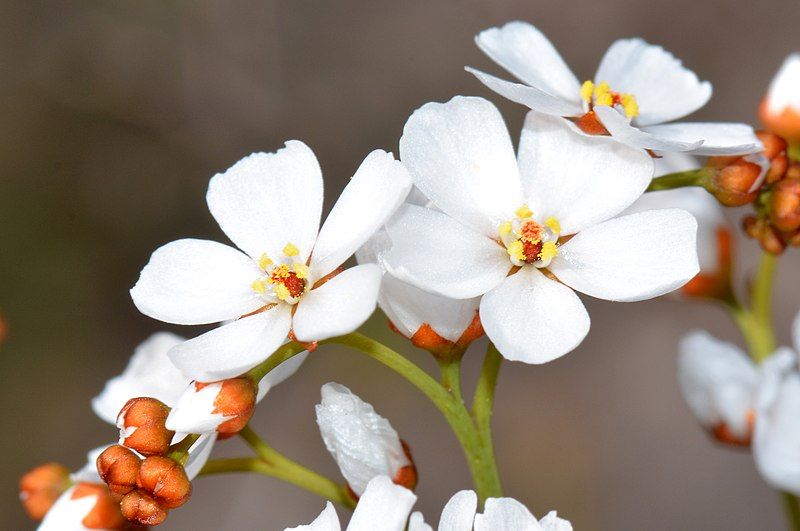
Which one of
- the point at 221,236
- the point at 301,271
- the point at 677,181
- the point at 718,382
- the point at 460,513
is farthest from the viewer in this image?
the point at 221,236

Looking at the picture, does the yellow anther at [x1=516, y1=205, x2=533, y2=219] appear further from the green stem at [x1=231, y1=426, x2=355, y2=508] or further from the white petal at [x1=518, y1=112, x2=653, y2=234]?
the green stem at [x1=231, y1=426, x2=355, y2=508]

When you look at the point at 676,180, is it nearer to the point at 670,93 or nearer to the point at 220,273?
the point at 670,93

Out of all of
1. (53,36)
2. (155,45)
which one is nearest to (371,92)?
(155,45)

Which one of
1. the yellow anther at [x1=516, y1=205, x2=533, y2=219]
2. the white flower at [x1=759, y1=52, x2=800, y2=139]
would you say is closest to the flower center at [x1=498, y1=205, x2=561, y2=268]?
the yellow anther at [x1=516, y1=205, x2=533, y2=219]

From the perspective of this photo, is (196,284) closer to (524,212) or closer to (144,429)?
(144,429)

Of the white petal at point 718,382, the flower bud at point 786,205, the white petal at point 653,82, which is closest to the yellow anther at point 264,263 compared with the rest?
the white petal at point 653,82

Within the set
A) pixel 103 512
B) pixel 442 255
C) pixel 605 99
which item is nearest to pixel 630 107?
pixel 605 99
